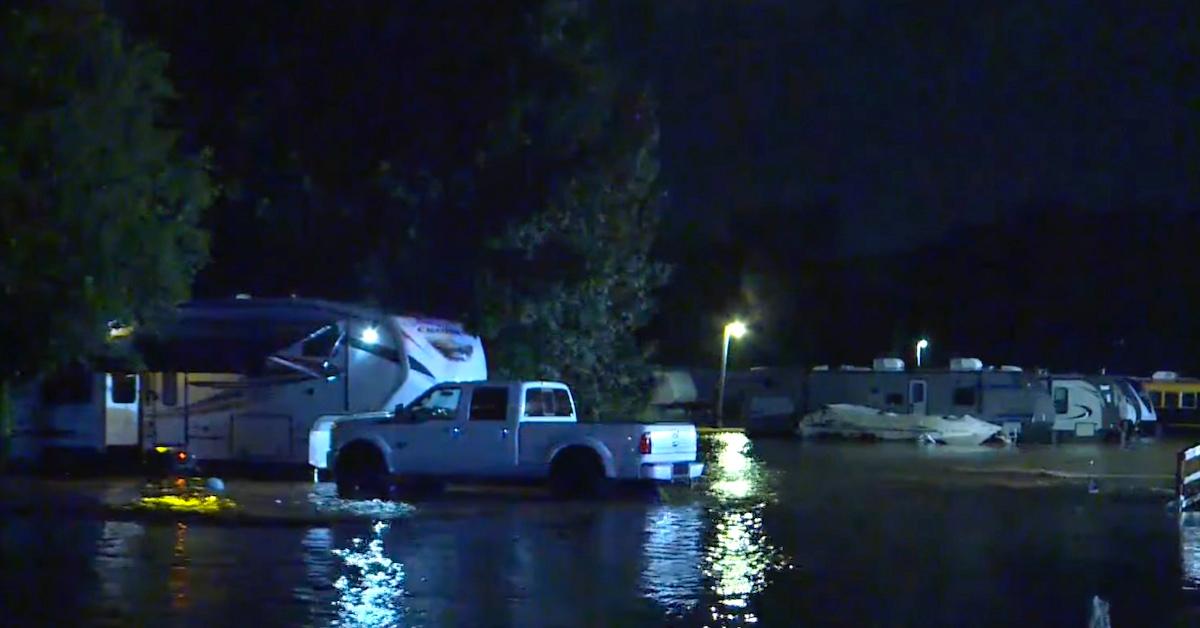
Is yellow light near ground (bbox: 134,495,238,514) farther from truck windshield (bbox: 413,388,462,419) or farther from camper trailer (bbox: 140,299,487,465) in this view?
camper trailer (bbox: 140,299,487,465)

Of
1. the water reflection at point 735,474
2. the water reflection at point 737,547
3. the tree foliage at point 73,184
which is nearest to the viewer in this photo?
the water reflection at point 737,547

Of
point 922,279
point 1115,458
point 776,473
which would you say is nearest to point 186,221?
point 776,473

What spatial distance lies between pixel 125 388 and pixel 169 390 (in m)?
0.91

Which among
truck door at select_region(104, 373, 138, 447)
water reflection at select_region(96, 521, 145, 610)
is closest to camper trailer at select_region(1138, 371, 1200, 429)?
truck door at select_region(104, 373, 138, 447)

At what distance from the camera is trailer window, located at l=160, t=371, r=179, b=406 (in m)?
29.6

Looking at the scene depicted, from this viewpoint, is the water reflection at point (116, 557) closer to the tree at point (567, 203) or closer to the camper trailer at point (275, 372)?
the camper trailer at point (275, 372)

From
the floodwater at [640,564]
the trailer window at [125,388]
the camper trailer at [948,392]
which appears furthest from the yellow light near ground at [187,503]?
the camper trailer at [948,392]

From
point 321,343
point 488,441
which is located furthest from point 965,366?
point 488,441

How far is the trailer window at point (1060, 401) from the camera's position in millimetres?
47969

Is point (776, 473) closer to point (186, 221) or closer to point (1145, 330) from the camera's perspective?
point (186, 221)

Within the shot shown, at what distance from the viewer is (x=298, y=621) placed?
1273 cm

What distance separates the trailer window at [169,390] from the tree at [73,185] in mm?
3669

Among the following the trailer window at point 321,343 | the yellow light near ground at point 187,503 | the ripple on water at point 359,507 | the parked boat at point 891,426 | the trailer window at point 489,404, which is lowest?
the ripple on water at point 359,507

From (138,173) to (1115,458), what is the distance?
24509 millimetres
